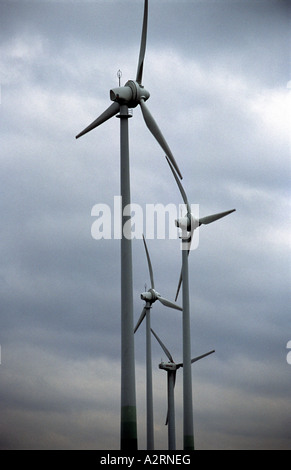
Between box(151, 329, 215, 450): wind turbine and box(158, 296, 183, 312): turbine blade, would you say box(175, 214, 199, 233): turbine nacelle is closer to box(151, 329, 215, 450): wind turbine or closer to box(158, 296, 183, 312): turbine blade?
box(158, 296, 183, 312): turbine blade

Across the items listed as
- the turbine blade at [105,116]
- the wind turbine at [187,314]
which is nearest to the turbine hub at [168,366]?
the wind turbine at [187,314]

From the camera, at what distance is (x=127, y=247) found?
47.8 m

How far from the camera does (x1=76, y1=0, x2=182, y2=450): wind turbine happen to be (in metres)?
45.7

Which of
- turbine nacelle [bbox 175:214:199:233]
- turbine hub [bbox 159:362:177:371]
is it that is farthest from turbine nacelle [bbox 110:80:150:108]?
turbine hub [bbox 159:362:177:371]

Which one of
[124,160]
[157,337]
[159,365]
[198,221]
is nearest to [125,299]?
[124,160]

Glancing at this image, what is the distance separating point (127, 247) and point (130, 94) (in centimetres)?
1051

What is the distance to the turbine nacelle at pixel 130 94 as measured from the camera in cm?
5150

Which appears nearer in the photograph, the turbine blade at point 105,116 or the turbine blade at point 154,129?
the turbine blade at point 105,116

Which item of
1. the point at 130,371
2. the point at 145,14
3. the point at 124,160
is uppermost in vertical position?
the point at 145,14

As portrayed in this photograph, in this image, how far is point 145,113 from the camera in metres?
52.9

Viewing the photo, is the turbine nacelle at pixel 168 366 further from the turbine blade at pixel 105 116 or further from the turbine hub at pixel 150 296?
the turbine blade at pixel 105 116

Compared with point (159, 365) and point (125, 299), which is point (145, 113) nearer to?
point (125, 299)
